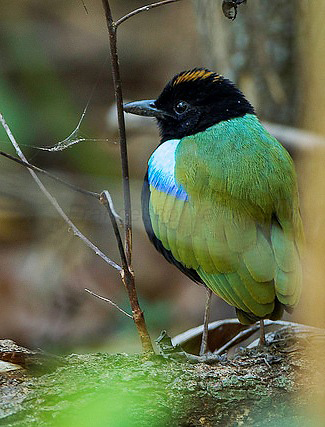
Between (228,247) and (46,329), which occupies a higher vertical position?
(228,247)

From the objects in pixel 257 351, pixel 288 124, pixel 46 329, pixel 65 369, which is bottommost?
pixel 46 329

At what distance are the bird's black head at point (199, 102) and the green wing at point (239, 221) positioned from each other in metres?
0.23

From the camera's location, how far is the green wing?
2846 millimetres

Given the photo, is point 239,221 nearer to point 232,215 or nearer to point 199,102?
point 232,215

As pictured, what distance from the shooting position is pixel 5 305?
218 inches

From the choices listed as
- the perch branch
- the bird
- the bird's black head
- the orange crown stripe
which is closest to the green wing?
the bird

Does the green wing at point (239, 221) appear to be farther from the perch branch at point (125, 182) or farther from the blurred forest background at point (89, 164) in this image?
the perch branch at point (125, 182)

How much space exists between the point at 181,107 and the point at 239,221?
81 cm

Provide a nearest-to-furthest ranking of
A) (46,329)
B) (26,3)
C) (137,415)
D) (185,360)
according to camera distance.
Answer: (137,415), (185,360), (46,329), (26,3)

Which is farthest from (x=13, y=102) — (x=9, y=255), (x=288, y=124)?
(x=288, y=124)

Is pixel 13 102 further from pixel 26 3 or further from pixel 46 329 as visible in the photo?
pixel 26 3

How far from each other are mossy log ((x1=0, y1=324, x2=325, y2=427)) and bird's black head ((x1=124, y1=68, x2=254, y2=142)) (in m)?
1.19

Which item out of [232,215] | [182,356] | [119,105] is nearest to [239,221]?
[232,215]

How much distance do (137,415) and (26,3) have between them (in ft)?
24.3
